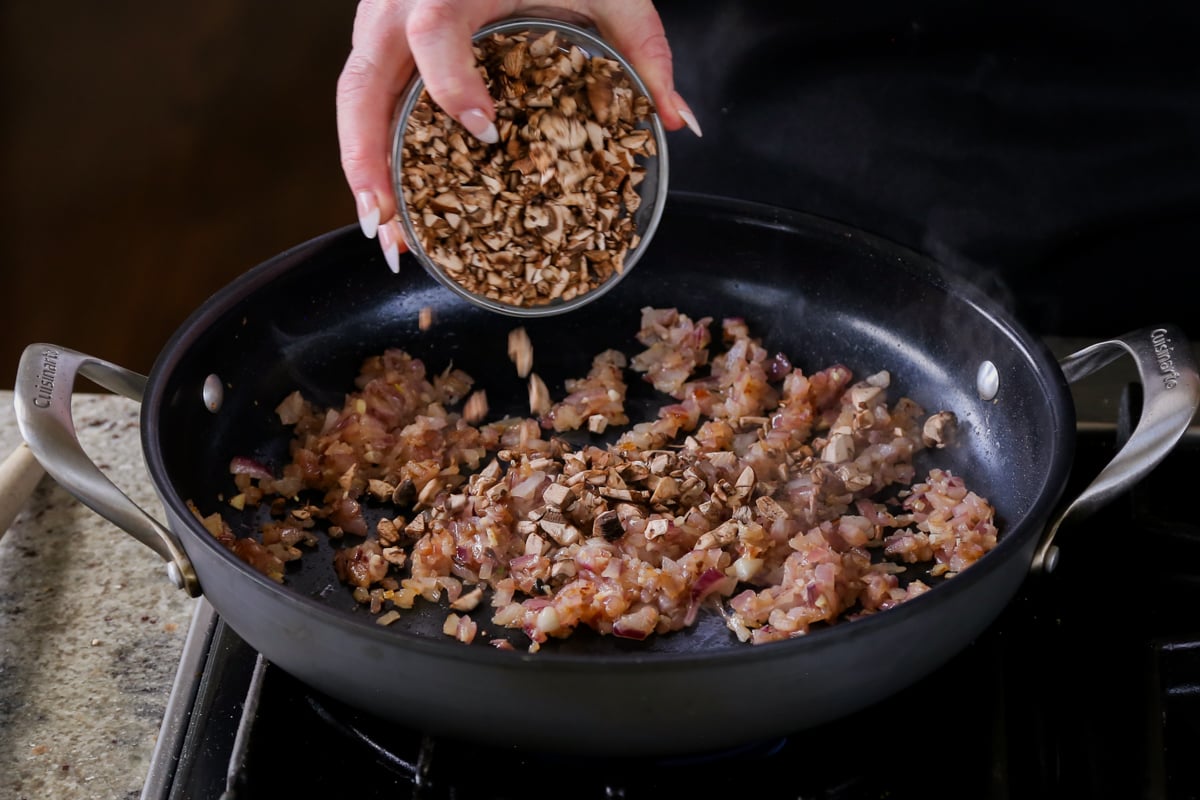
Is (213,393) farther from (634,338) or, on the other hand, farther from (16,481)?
(634,338)

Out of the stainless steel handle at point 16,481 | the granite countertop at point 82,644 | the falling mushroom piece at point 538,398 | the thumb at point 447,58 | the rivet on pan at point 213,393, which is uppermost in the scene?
the thumb at point 447,58

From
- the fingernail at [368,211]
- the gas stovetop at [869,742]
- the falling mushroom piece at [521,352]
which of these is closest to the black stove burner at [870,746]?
the gas stovetop at [869,742]

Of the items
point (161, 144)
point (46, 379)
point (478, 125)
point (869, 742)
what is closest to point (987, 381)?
point (869, 742)

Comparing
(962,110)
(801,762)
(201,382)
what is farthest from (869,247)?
(201,382)

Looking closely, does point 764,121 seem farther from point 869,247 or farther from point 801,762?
point 801,762

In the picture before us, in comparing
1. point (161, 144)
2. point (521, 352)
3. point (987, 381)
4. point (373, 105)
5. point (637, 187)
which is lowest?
point (161, 144)

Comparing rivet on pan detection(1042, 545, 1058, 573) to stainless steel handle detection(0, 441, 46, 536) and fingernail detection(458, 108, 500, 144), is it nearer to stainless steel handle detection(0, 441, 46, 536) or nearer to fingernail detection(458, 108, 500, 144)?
fingernail detection(458, 108, 500, 144)

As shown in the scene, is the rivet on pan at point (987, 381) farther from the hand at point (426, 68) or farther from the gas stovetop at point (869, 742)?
the hand at point (426, 68)
